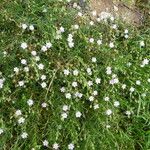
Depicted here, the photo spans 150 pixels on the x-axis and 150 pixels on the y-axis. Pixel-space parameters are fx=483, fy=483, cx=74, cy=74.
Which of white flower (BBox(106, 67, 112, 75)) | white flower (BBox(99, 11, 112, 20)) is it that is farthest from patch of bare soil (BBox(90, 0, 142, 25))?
white flower (BBox(106, 67, 112, 75))

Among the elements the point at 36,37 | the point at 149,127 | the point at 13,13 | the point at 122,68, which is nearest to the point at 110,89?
the point at 122,68

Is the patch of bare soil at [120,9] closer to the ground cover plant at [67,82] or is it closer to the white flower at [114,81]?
the ground cover plant at [67,82]

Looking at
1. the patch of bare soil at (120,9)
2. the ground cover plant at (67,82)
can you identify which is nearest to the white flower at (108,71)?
the ground cover plant at (67,82)

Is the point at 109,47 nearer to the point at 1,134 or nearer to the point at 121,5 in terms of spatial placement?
the point at 121,5

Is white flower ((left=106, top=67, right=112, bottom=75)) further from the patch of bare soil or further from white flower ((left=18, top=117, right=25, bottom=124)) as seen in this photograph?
white flower ((left=18, top=117, right=25, bottom=124))

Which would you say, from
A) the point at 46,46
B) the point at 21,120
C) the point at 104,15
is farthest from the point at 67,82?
the point at 104,15

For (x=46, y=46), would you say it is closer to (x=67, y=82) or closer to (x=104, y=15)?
(x=67, y=82)
